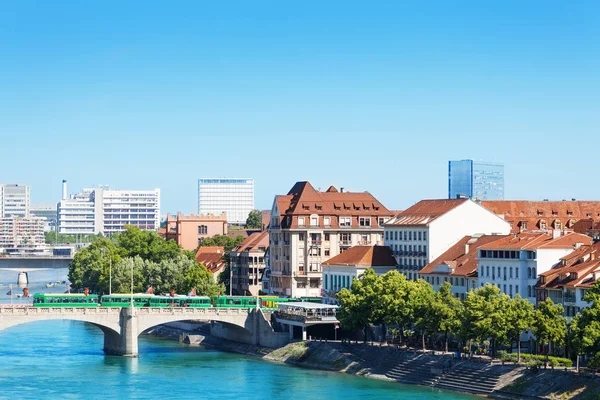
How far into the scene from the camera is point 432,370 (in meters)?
116

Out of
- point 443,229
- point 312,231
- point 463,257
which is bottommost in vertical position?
point 463,257

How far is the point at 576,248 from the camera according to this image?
124 metres

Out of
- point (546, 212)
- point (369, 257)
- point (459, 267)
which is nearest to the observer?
point (459, 267)

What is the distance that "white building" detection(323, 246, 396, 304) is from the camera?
15625cm

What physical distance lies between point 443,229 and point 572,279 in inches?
1504

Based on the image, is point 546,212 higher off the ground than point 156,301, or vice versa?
point 546,212

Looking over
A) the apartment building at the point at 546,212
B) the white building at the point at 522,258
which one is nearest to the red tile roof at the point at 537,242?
the white building at the point at 522,258

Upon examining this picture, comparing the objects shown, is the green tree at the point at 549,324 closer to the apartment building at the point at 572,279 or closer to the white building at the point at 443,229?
the apartment building at the point at 572,279

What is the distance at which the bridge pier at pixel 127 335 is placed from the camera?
142 m

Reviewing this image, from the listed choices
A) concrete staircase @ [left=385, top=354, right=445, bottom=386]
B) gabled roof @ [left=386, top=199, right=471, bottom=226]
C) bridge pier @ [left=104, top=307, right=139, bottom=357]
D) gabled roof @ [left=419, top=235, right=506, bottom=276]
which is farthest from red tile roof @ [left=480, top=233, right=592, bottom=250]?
bridge pier @ [left=104, top=307, right=139, bottom=357]


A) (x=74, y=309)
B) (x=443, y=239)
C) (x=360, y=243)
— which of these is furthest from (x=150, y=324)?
(x=360, y=243)

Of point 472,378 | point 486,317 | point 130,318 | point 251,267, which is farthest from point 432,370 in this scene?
point 251,267

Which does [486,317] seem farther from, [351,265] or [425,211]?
[425,211]

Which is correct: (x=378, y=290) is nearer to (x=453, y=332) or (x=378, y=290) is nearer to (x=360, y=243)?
(x=453, y=332)
